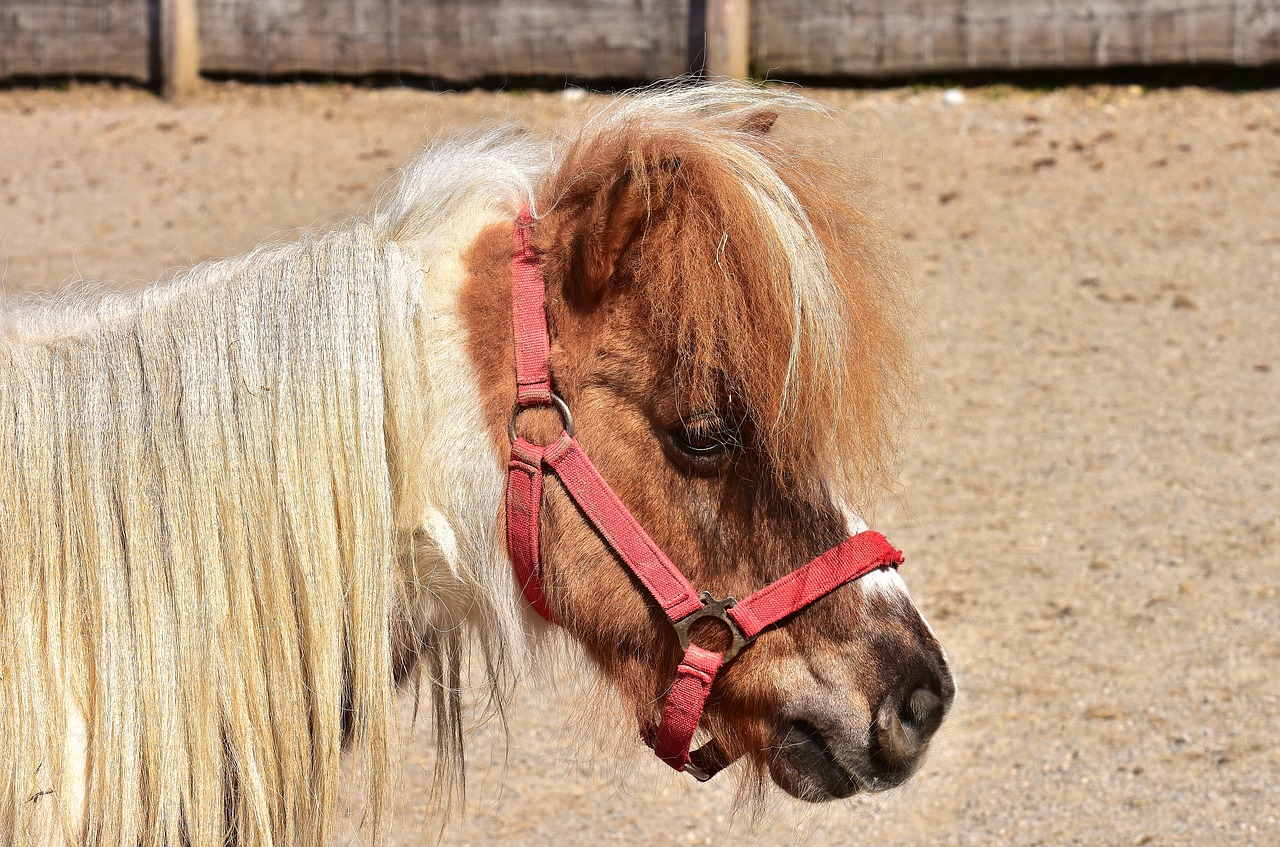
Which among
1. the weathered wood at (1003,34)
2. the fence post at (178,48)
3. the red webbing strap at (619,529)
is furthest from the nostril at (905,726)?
the fence post at (178,48)

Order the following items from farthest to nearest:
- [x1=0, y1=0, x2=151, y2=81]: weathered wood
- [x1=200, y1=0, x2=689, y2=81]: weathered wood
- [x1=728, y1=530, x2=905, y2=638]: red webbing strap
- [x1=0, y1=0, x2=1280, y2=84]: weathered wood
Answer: [x1=0, y1=0, x2=151, y2=81]: weathered wood → [x1=200, y1=0, x2=689, y2=81]: weathered wood → [x1=0, y1=0, x2=1280, y2=84]: weathered wood → [x1=728, y1=530, x2=905, y2=638]: red webbing strap

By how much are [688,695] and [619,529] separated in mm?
297

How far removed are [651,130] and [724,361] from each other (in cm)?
36

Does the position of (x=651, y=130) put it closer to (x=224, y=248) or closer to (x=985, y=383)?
(x=985, y=383)

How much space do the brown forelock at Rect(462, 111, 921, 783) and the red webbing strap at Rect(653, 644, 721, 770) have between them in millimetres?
32

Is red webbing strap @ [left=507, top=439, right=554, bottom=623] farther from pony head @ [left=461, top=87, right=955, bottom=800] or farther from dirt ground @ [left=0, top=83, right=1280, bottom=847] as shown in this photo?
dirt ground @ [left=0, top=83, right=1280, bottom=847]

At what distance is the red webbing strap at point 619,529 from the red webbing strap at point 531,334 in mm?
81

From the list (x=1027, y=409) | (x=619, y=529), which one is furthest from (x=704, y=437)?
(x=1027, y=409)

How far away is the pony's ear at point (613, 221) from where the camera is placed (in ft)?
5.11

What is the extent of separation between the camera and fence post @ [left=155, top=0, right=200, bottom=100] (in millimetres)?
8125

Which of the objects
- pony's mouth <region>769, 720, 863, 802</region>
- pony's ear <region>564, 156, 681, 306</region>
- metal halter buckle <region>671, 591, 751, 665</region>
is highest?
pony's ear <region>564, 156, 681, 306</region>

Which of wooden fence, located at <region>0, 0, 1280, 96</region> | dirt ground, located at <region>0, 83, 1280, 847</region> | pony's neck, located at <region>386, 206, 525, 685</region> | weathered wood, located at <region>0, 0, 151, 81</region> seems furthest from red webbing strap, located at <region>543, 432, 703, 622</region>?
weathered wood, located at <region>0, 0, 151, 81</region>

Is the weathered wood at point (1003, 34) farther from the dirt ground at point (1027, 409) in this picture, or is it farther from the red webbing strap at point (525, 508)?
the red webbing strap at point (525, 508)

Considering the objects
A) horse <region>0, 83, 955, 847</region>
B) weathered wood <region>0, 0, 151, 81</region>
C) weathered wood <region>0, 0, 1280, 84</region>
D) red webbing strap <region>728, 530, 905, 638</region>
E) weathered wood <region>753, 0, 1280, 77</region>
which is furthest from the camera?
weathered wood <region>0, 0, 151, 81</region>
